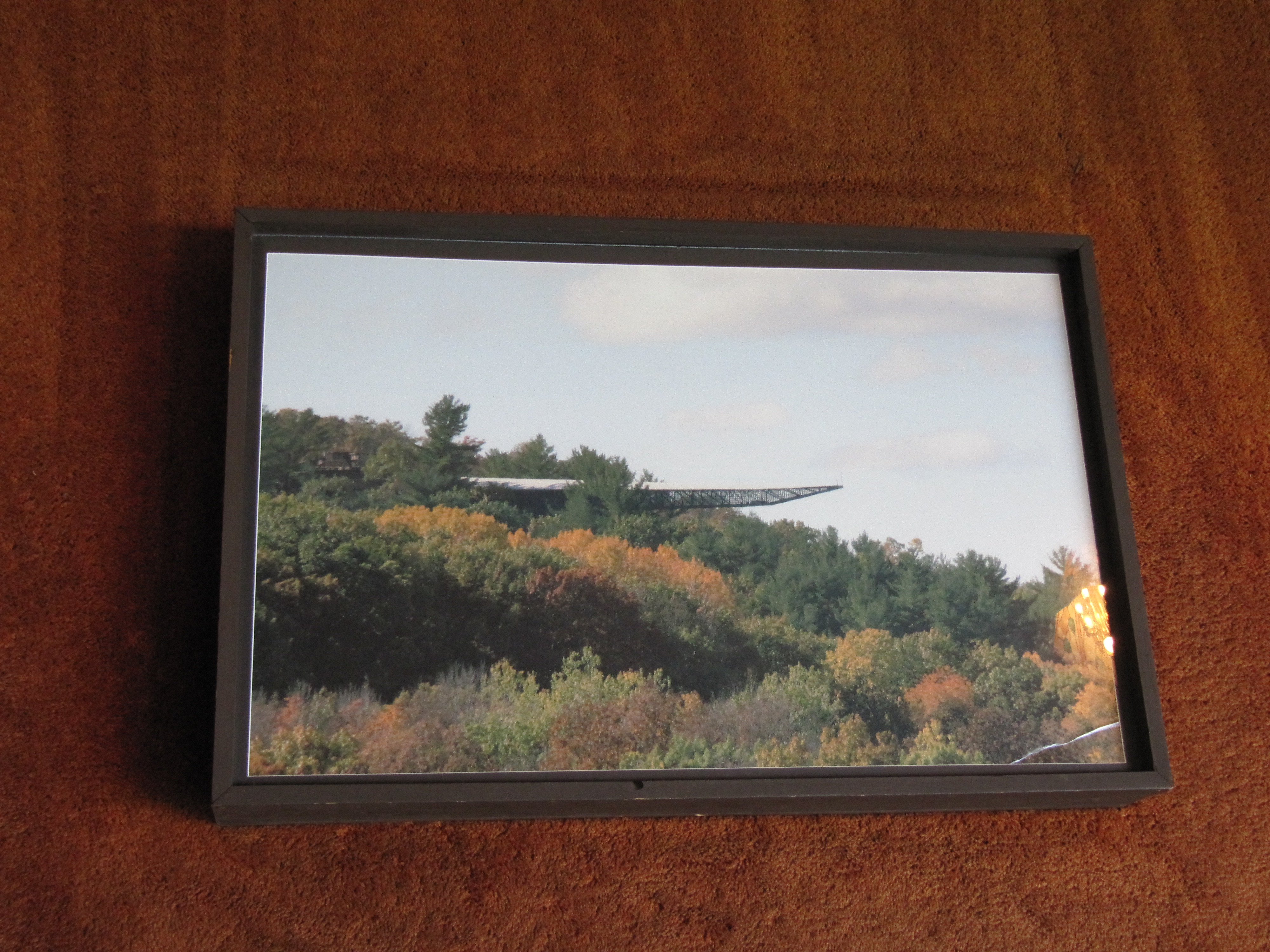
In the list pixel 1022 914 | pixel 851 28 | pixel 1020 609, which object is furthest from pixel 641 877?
pixel 851 28

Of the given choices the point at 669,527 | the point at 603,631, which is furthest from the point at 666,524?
the point at 603,631

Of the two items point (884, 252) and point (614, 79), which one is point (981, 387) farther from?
point (614, 79)

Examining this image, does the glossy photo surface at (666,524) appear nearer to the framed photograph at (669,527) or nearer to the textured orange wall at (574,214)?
the framed photograph at (669,527)

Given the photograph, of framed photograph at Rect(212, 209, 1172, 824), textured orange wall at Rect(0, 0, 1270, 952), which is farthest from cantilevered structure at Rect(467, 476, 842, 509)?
textured orange wall at Rect(0, 0, 1270, 952)

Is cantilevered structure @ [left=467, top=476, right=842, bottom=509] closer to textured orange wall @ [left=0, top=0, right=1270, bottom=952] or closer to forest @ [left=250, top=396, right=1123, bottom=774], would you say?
forest @ [left=250, top=396, right=1123, bottom=774]

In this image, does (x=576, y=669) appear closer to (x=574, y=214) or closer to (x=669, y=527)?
(x=669, y=527)

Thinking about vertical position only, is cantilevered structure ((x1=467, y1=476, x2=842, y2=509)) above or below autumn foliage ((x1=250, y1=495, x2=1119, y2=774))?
above

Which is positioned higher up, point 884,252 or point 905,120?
point 905,120
